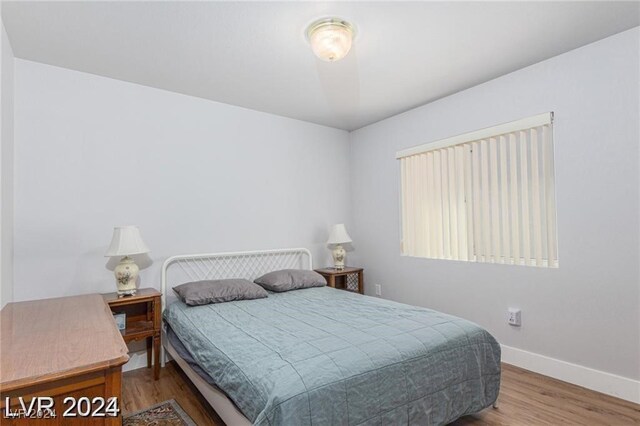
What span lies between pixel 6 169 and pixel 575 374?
436 centimetres

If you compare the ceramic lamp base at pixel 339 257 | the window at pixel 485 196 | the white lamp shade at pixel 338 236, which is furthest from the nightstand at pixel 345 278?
the window at pixel 485 196

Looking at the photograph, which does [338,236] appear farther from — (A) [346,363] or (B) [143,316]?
(A) [346,363]

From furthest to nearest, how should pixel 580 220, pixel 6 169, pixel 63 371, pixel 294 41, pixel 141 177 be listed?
pixel 141 177
pixel 580 220
pixel 294 41
pixel 6 169
pixel 63 371

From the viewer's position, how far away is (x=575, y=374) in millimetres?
2580

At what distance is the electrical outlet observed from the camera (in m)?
2.92

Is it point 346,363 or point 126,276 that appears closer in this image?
point 346,363

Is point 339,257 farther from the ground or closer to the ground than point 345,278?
farther from the ground

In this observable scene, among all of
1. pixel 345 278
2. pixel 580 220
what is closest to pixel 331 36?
pixel 580 220

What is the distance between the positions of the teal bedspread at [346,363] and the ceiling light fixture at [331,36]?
178 centimetres

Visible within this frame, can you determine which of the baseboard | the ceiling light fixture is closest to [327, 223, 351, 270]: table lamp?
the baseboard

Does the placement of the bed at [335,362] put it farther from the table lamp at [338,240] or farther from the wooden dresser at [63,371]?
the table lamp at [338,240]

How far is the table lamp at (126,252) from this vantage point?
103 inches

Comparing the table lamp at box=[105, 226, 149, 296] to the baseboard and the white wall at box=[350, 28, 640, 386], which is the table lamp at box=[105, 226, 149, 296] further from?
the baseboard

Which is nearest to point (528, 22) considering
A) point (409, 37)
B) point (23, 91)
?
point (409, 37)
